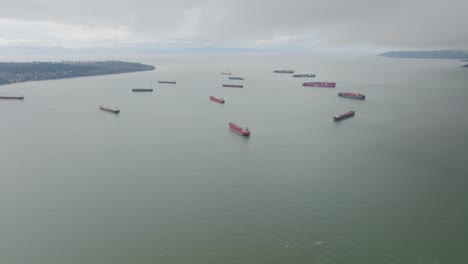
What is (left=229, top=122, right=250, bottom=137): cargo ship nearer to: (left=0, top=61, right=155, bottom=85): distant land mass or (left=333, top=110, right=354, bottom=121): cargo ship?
(left=333, top=110, right=354, bottom=121): cargo ship

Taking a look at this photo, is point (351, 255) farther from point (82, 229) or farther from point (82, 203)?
point (82, 203)

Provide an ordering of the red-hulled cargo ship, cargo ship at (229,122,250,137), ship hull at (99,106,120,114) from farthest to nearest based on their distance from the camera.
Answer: the red-hulled cargo ship < ship hull at (99,106,120,114) < cargo ship at (229,122,250,137)

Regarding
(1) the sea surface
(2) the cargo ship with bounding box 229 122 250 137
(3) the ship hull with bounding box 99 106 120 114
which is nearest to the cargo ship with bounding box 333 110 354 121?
(1) the sea surface

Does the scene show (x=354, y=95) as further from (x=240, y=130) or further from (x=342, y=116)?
(x=240, y=130)

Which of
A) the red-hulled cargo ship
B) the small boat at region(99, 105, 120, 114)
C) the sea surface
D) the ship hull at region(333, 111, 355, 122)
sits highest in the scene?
the red-hulled cargo ship

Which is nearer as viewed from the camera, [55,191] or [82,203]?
[82,203]

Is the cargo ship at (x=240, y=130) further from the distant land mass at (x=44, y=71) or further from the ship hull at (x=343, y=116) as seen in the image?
the distant land mass at (x=44, y=71)

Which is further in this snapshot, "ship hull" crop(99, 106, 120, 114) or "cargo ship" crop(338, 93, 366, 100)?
"cargo ship" crop(338, 93, 366, 100)

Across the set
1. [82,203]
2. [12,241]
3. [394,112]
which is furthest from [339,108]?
[12,241]

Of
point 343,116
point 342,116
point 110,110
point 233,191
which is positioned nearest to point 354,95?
point 343,116
